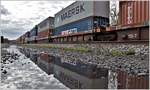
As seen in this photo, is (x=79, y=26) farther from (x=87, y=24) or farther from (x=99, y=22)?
(x=99, y=22)

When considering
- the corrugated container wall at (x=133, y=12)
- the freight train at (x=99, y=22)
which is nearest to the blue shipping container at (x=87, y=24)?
the freight train at (x=99, y=22)

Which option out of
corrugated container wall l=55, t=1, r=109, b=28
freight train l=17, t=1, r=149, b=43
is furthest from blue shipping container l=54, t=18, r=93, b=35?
corrugated container wall l=55, t=1, r=109, b=28

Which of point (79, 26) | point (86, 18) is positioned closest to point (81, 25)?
point (79, 26)

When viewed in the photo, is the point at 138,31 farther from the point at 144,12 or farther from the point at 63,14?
the point at 63,14

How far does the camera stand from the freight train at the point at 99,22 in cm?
1511

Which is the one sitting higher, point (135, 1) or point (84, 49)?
point (135, 1)

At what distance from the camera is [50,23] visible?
46.6m

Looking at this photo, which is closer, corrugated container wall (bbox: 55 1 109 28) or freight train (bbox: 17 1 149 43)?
freight train (bbox: 17 1 149 43)

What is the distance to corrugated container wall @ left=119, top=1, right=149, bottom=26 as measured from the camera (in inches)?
579

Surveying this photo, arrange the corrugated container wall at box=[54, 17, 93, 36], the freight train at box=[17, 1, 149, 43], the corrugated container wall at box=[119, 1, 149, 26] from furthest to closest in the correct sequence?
the corrugated container wall at box=[54, 17, 93, 36]
the freight train at box=[17, 1, 149, 43]
the corrugated container wall at box=[119, 1, 149, 26]

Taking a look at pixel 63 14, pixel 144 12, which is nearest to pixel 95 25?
pixel 144 12

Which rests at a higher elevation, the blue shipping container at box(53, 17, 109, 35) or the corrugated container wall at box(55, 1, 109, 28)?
the corrugated container wall at box(55, 1, 109, 28)

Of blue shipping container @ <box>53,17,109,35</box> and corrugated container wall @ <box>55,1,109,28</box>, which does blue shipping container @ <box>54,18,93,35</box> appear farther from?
corrugated container wall @ <box>55,1,109,28</box>

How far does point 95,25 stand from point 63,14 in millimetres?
13693
